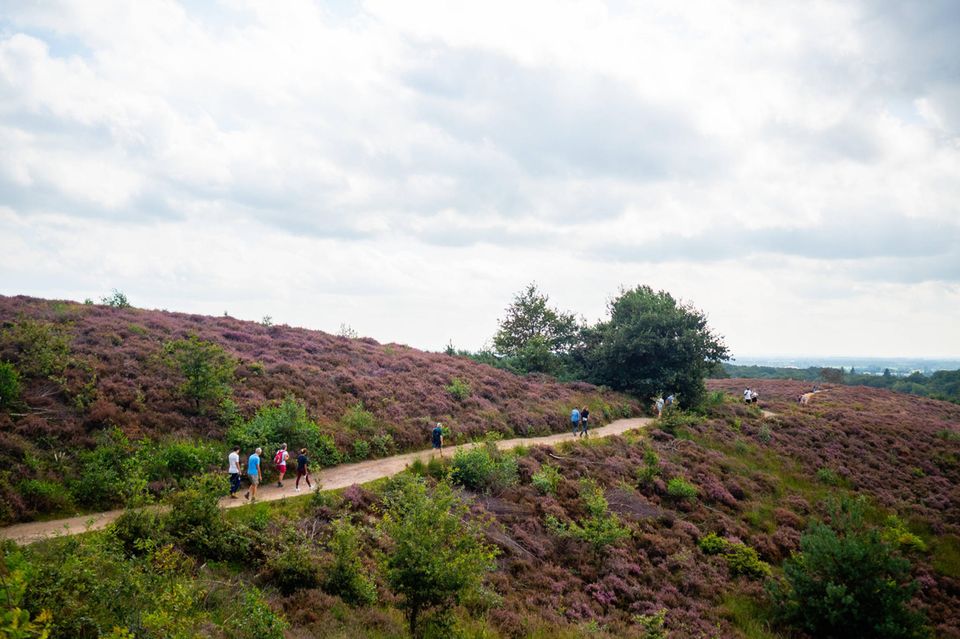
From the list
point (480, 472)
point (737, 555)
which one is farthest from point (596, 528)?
point (737, 555)

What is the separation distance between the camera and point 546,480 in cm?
2116

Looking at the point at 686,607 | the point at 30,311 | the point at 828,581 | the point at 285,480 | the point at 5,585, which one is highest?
the point at 30,311

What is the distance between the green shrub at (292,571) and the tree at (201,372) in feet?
35.3

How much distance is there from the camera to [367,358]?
1352 inches

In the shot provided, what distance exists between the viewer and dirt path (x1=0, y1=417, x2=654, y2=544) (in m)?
12.7

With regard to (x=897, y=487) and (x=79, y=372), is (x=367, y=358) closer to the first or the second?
(x=79, y=372)

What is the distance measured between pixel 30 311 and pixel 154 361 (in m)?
9.28

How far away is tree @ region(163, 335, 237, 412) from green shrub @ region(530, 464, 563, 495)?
14.1 metres

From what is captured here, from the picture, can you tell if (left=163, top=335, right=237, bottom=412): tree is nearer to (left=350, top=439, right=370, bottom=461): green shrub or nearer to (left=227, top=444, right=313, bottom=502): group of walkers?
(left=227, top=444, right=313, bottom=502): group of walkers

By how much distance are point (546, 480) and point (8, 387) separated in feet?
65.4

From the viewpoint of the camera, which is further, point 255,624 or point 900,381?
point 900,381

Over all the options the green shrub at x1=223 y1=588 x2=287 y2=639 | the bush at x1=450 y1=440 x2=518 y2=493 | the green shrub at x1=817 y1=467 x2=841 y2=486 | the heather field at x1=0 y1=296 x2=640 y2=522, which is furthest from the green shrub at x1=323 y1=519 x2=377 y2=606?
the green shrub at x1=817 y1=467 x2=841 y2=486

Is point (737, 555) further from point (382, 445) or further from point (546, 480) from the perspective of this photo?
point (382, 445)

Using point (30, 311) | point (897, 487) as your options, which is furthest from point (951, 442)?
point (30, 311)
